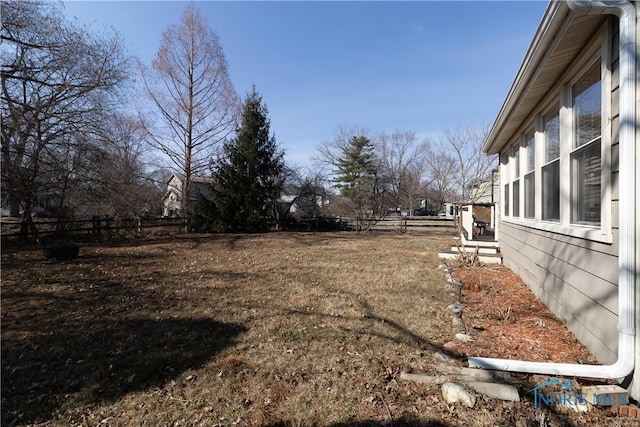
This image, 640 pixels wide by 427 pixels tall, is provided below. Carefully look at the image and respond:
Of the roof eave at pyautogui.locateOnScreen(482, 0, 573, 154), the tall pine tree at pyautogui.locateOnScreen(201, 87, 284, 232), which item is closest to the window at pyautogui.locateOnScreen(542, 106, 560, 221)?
the roof eave at pyautogui.locateOnScreen(482, 0, 573, 154)

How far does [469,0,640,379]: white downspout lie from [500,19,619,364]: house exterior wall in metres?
0.23

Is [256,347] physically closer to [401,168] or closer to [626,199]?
[626,199]

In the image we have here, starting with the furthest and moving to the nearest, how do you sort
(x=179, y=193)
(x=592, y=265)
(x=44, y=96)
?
(x=179, y=193) < (x=44, y=96) < (x=592, y=265)

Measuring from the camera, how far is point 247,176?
19141 millimetres

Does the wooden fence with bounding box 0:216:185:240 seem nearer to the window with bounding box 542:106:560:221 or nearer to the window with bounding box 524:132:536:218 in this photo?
the window with bounding box 524:132:536:218

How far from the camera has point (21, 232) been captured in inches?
448

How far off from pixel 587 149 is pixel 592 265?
3.85 feet

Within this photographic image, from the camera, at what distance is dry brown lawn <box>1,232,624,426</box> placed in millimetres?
2182

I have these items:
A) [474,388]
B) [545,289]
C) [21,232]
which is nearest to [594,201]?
[545,289]

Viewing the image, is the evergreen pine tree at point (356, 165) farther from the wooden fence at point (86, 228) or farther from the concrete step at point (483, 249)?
the concrete step at point (483, 249)

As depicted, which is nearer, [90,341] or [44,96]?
[90,341]

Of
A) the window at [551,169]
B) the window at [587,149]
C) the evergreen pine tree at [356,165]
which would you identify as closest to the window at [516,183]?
the window at [551,169]

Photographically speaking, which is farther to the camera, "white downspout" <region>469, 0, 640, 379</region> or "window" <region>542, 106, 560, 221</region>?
"window" <region>542, 106, 560, 221</region>

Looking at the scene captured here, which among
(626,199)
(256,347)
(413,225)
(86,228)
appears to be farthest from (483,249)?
Answer: (86,228)
